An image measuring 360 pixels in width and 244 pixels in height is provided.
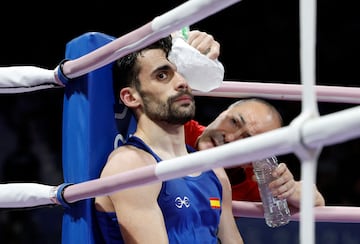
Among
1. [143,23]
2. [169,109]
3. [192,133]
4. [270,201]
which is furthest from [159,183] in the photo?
[143,23]

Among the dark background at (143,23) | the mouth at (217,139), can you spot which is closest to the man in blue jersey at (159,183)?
the mouth at (217,139)

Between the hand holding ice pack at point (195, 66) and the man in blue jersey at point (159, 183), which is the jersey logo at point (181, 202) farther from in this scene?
the hand holding ice pack at point (195, 66)

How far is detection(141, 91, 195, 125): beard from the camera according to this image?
1684mm

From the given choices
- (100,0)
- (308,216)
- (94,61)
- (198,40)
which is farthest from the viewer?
(100,0)

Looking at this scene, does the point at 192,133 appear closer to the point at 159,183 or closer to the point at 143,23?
the point at 159,183

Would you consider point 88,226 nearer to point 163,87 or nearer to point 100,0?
point 163,87

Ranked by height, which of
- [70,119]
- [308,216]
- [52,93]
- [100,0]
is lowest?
[308,216]

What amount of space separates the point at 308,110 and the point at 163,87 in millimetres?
782

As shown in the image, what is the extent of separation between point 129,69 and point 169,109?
126 mm

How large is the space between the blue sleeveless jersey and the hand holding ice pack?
173mm

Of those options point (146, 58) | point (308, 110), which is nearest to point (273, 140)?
point (308, 110)

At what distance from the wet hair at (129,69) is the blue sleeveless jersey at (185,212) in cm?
12

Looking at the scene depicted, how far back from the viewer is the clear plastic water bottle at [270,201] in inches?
70.0

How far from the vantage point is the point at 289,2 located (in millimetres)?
4848
